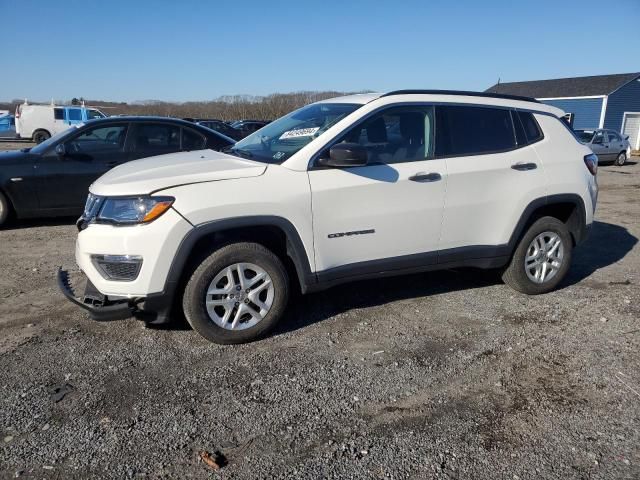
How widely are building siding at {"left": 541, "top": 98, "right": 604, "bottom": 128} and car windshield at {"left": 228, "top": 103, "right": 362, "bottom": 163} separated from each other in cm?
3250

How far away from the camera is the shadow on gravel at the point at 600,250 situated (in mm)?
5793

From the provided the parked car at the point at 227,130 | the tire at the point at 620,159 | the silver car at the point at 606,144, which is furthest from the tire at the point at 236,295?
the tire at the point at 620,159

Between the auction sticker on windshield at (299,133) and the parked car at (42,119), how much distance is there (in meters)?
25.0

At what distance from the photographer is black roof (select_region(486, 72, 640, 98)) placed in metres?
32.8

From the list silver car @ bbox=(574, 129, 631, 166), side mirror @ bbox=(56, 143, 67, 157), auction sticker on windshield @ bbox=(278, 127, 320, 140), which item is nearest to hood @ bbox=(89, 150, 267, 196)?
auction sticker on windshield @ bbox=(278, 127, 320, 140)

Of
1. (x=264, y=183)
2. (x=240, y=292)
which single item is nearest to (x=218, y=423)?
(x=240, y=292)

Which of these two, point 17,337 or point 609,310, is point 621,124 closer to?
point 609,310

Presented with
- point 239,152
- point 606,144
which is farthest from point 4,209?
point 606,144

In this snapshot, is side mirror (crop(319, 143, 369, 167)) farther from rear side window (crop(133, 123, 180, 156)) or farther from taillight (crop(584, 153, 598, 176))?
rear side window (crop(133, 123, 180, 156))

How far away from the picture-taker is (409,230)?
4195 millimetres

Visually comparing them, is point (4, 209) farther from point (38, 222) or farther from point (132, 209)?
point (132, 209)

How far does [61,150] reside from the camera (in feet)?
23.2

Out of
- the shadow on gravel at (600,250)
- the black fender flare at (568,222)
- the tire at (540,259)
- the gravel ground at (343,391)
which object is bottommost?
the gravel ground at (343,391)

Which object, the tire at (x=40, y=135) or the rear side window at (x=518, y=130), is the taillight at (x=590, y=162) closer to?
the rear side window at (x=518, y=130)
